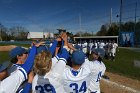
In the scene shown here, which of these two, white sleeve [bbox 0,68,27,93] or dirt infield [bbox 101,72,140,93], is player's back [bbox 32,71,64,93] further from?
dirt infield [bbox 101,72,140,93]

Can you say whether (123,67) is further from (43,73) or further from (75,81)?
(43,73)

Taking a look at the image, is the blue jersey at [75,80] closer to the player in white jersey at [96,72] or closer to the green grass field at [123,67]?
the player in white jersey at [96,72]

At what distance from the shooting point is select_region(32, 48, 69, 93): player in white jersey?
11.9 ft

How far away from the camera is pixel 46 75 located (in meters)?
3.85

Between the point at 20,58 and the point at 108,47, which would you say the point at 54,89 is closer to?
the point at 20,58

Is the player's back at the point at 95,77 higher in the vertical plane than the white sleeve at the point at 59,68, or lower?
lower

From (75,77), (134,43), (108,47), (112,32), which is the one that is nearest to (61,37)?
(75,77)

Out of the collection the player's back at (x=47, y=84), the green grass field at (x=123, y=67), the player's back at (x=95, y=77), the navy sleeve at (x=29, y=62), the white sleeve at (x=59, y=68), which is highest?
the navy sleeve at (x=29, y=62)

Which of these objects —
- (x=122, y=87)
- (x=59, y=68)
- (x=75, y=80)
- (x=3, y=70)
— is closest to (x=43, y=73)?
(x=59, y=68)

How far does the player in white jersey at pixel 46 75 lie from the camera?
363cm

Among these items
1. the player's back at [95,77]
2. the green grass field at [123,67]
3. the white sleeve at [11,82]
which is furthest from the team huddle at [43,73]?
the green grass field at [123,67]

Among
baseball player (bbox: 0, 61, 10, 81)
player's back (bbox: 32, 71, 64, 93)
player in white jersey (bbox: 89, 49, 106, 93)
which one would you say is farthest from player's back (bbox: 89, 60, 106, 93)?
baseball player (bbox: 0, 61, 10, 81)

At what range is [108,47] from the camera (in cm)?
2758

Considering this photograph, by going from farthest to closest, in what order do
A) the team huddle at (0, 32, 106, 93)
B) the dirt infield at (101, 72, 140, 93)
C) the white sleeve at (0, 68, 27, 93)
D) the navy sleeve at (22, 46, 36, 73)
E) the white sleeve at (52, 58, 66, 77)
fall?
1. the dirt infield at (101, 72, 140, 93)
2. the white sleeve at (52, 58, 66, 77)
3. the navy sleeve at (22, 46, 36, 73)
4. the team huddle at (0, 32, 106, 93)
5. the white sleeve at (0, 68, 27, 93)
